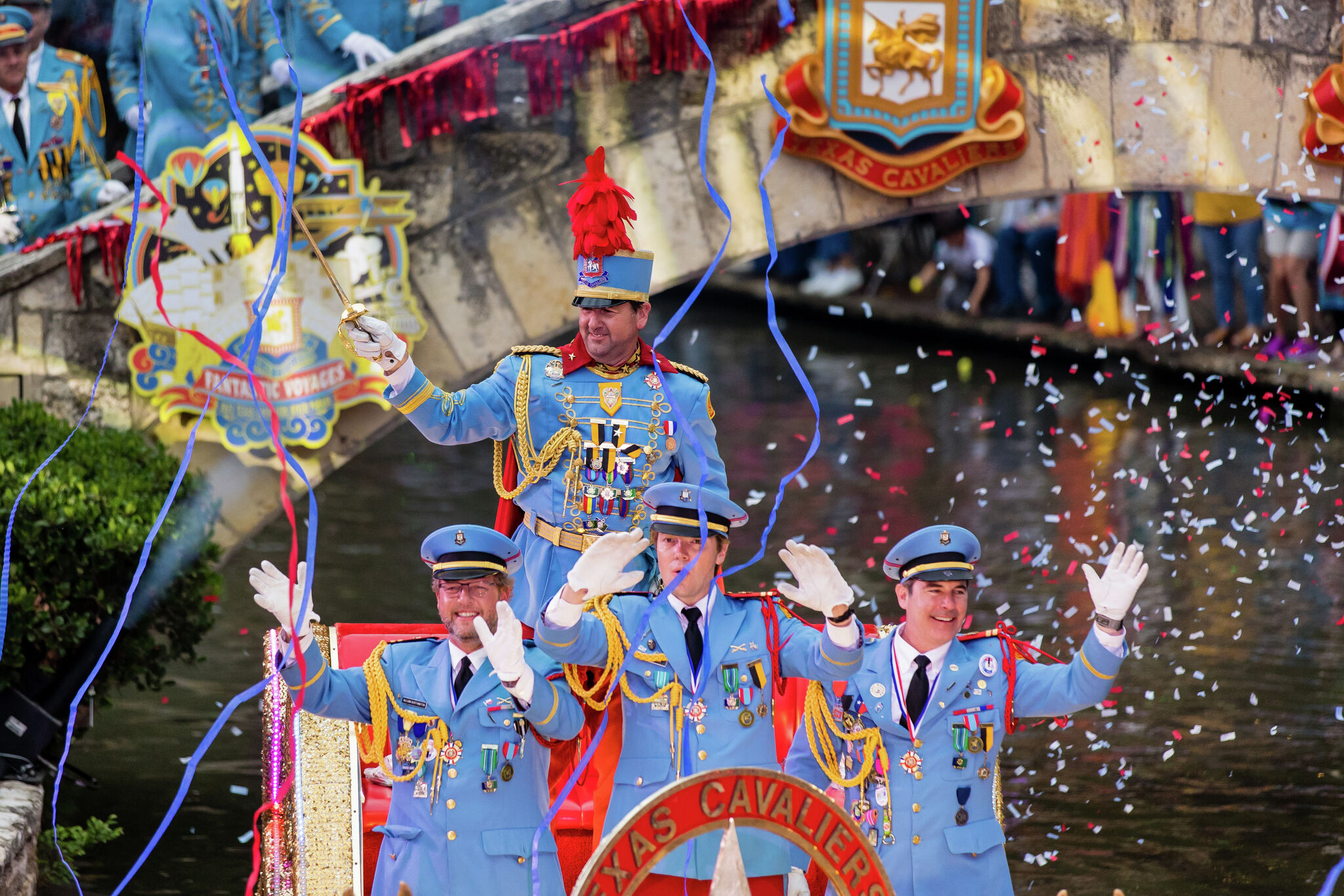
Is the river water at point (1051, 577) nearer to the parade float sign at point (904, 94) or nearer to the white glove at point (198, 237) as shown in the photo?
the white glove at point (198, 237)

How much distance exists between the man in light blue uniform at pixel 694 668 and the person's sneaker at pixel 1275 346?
1268cm

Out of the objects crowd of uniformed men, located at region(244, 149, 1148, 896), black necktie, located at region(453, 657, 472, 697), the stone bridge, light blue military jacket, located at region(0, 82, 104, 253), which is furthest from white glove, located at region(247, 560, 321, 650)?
light blue military jacket, located at region(0, 82, 104, 253)

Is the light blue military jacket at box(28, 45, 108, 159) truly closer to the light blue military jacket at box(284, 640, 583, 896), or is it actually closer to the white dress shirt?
the white dress shirt

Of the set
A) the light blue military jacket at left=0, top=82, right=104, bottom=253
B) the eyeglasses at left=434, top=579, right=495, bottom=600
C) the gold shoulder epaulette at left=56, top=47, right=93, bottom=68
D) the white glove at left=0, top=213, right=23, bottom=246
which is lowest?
the eyeglasses at left=434, top=579, right=495, bottom=600

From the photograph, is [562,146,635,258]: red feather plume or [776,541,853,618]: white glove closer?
[776,541,853,618]: white glove

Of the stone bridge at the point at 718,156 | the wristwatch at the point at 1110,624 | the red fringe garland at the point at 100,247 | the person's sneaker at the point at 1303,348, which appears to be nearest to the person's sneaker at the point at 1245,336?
the person's sneaker at the point at 1303,348

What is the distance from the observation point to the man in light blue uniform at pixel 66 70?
299 inches

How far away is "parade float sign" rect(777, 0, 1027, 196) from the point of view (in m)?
7.25

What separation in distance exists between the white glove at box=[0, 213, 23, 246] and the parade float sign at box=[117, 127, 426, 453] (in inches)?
23.9

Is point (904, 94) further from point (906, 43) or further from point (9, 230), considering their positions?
point (9, 230)

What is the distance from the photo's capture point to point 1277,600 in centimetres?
963

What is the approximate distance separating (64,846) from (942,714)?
3.10 metres

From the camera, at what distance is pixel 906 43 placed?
23.7ft

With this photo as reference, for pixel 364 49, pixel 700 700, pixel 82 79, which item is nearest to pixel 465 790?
pixel 700 700
